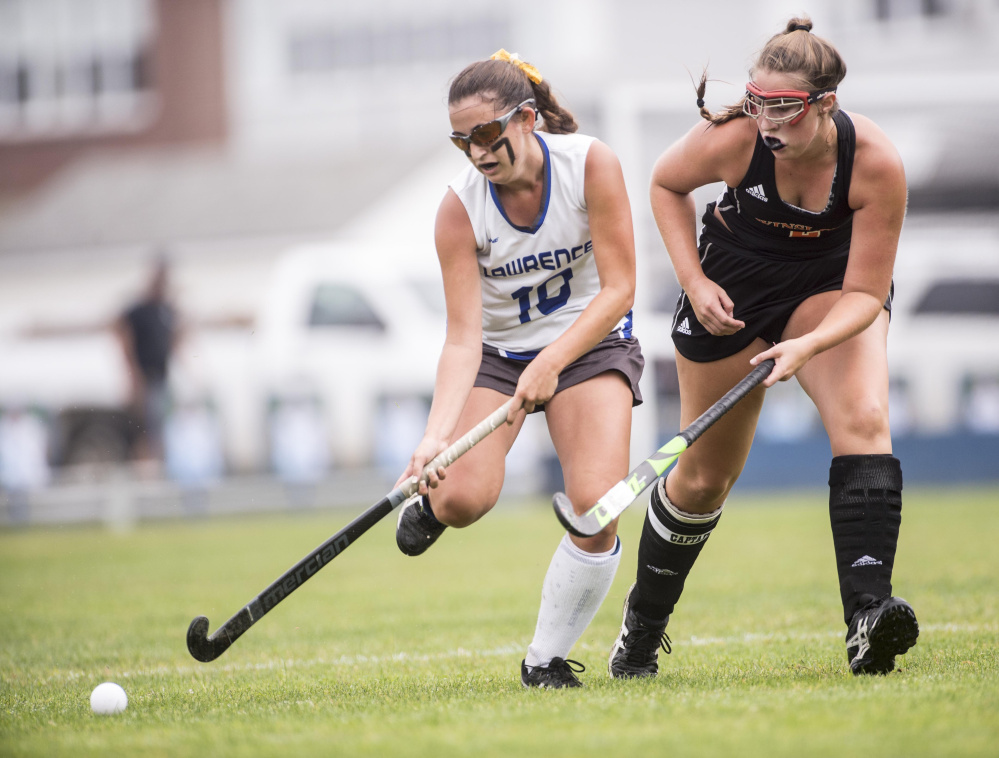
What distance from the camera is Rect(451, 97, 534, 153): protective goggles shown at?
3469 mm

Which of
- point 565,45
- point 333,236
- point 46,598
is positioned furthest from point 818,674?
point 565,45

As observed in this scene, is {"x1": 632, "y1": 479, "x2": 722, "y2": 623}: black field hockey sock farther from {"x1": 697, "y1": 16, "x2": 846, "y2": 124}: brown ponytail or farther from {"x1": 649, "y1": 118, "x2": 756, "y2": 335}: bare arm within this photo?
{"x1": 697, "y1": 16, "x2": 846, "y2": 124}: brown ponytail

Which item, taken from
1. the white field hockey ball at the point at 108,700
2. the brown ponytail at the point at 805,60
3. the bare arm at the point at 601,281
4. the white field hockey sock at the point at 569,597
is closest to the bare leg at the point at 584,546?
the white field hockey sock at the point at 569,597

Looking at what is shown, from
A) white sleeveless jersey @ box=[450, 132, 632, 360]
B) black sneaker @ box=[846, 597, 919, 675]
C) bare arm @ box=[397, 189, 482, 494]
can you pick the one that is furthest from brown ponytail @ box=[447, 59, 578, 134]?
black sneaker @ box=[846, 597, 919, 675]

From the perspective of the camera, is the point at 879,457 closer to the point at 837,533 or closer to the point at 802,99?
the point at 837,533

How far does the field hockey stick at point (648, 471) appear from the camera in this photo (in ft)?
11.1

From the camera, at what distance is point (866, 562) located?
3.37 m

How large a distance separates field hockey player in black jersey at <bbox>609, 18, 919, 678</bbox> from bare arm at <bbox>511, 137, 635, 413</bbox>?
0.79 feet

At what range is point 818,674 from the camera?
344 cm

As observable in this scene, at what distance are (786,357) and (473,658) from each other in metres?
1.53

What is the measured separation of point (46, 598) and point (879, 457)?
4.67 metres

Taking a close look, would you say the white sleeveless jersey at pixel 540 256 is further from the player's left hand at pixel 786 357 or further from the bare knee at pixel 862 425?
the bare knee at pixel 862 425

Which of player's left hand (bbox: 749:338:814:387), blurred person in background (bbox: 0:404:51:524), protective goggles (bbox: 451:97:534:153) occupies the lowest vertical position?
blurred person in background (bbox: 0:404:51:524)

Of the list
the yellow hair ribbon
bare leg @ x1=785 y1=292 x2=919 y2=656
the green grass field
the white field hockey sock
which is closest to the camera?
the green grass field
